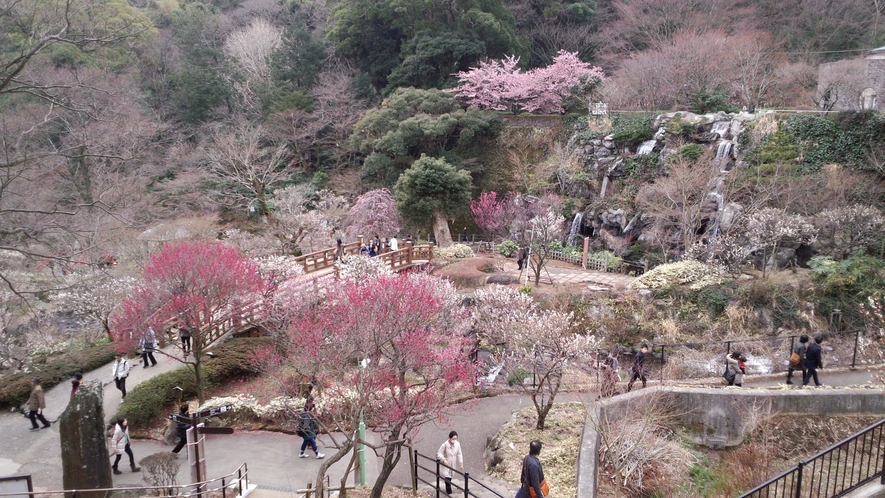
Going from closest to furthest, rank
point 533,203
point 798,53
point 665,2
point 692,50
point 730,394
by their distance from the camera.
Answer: point 730,394
point 533,203
point 692,50
point 798,53
point 665,2

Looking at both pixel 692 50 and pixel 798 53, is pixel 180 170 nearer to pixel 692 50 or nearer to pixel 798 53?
pixel 692 50

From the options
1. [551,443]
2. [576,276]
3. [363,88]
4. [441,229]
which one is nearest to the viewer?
[551,443]

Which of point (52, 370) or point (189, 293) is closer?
point (189, 293)

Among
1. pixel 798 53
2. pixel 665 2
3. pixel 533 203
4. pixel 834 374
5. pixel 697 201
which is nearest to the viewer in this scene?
pixel 834 374

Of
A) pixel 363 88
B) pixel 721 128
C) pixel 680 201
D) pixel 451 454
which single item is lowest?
pixel 451 454

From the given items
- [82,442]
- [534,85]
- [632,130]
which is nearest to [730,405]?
[82,442]

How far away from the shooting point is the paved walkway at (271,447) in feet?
36.7

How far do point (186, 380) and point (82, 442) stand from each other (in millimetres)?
5160

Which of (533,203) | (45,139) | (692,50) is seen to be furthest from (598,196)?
(45,139)

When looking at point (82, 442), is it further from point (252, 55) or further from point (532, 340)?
point (252, 55)

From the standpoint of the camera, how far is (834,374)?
13859mm

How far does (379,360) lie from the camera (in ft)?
36.1

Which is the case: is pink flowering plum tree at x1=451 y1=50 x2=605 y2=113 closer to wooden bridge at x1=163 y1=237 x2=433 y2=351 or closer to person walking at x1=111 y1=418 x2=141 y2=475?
wooden bridge at x1=163 y1=237 x2=433 y2=351

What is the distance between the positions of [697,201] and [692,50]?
404 inches
